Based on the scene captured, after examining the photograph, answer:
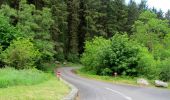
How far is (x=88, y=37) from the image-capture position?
9175 cm

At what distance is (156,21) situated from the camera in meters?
70.1

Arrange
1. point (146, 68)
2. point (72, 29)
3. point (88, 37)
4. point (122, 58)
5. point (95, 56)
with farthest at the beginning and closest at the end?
point (72, 29) < point (88, 37) < point (95, 56) < point (122, 58) < point (146, 68)

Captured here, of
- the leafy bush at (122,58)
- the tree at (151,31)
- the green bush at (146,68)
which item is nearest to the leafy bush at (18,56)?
the leafy bush at (122,58)

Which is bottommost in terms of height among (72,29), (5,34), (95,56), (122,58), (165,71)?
(165,71)

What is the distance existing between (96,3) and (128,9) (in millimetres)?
17762

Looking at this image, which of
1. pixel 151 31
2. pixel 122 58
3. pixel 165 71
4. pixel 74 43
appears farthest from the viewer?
pixel 74 43

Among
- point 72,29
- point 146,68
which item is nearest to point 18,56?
point 146,68

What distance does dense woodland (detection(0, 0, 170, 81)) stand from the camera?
42.4m

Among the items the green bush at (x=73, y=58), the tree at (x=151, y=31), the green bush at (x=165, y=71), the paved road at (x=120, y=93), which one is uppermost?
the tree at (x=151, y=31)

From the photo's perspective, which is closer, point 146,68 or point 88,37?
point 146,68

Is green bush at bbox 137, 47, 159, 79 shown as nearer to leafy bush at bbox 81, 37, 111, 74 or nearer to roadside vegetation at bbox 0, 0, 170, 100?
roadside vegetation at bbox 0, 0, 170, 100

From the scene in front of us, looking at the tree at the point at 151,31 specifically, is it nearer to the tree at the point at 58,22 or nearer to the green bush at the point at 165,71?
the tree at the point at 58,22

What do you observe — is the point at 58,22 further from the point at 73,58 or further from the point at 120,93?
the point at 120,93

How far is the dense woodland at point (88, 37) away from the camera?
139 ft
